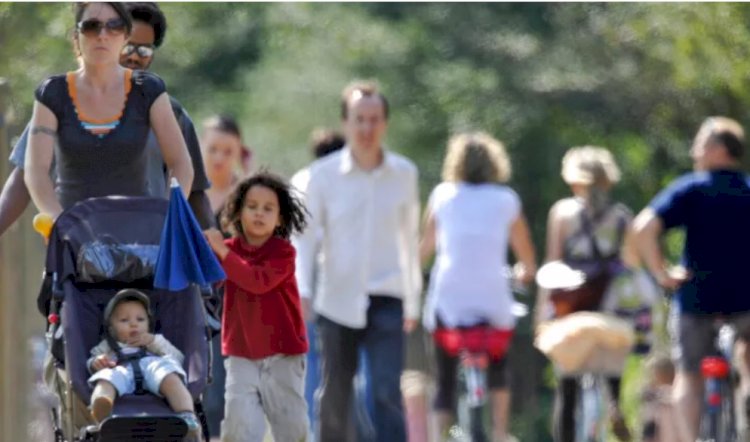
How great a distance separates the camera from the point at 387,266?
14.2m

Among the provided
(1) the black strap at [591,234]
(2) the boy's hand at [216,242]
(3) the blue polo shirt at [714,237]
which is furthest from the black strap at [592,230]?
(2) the boy's hand at [216,242]

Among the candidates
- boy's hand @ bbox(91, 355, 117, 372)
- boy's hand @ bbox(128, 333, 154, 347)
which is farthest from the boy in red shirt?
boy's hand @ bbox(91, 355, 117, 372)

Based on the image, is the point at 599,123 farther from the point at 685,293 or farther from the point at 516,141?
the point at 685,293

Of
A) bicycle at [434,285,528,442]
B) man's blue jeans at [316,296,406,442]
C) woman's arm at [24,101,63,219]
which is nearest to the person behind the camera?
woman's arm at [24,101,63,219]

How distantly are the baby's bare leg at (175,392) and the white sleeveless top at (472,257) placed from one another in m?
5.89

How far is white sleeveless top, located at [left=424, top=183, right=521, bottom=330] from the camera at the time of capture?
1541cm

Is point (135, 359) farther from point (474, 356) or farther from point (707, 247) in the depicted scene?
point (474, 356)

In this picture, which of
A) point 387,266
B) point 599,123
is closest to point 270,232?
point 387,266

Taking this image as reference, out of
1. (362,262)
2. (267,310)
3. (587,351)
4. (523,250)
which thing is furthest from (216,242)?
(523,250)

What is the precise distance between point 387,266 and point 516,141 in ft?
62.2

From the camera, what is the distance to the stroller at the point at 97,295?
381 inches

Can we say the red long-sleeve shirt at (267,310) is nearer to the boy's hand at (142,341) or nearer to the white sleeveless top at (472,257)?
the boy's hand at (142,341)

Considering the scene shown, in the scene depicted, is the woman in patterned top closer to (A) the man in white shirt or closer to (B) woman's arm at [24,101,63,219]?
(B) woman's arm at [24,101,63,219]

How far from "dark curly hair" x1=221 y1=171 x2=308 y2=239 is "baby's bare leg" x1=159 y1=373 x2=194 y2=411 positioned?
174cm
